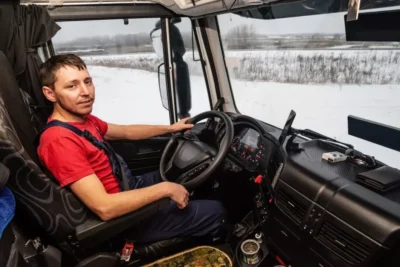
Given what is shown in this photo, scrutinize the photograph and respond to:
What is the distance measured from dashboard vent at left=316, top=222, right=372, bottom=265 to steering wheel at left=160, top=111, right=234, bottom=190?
56 centimetres

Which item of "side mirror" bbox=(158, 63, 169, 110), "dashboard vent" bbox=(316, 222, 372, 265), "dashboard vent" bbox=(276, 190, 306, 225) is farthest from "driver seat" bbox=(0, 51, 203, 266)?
"side mirror" bbox=(158, 63, 169, 110)

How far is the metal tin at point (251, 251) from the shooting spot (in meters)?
1.39

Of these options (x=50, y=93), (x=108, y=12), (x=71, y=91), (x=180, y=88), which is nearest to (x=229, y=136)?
(x=71, y=91)

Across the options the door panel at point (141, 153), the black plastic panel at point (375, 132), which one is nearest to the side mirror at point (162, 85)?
the door panel at point (141, 153)

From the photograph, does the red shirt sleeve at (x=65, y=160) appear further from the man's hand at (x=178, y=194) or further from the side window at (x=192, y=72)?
the side window at (x=192, y=72)

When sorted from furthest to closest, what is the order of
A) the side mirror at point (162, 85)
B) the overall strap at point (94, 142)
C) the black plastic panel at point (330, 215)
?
1. the side mirror at point (162, 85)
2. the overall strap at point (94, 142)
3. the black plastic panel at point (330, 215)

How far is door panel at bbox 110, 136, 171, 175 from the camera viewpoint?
2386mm

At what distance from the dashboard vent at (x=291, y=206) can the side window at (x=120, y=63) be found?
1.74 metres

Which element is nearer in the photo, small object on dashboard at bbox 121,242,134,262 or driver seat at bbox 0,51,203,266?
driver seat at bbox 0,51,203,266

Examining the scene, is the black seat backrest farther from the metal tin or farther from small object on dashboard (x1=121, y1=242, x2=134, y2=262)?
the metal tin

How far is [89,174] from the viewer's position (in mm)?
1221

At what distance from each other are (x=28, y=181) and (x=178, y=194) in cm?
64

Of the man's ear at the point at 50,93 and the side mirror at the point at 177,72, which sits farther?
the side mirror at the point at 177,72

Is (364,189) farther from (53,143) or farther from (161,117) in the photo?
(161,117)
